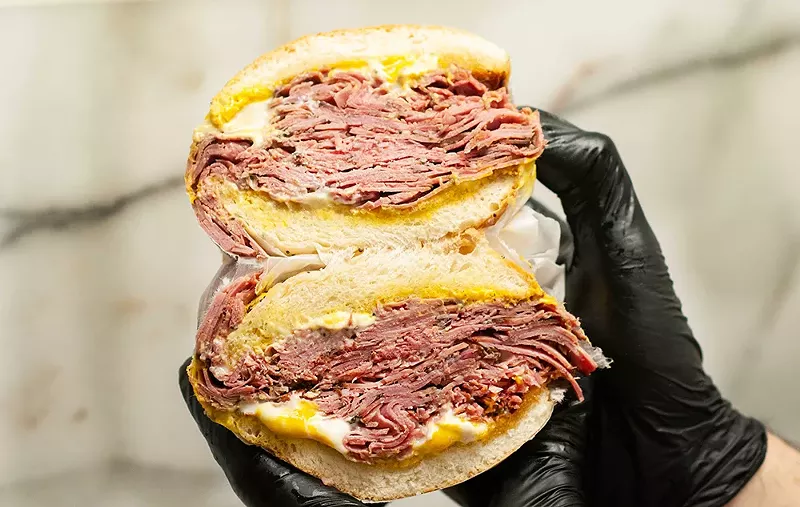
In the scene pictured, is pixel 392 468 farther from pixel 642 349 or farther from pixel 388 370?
pixel 642 349

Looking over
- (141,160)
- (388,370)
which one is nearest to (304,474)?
(388,370)

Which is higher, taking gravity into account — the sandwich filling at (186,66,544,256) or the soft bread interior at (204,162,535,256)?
the sandwich filling at (186,66,544,256)

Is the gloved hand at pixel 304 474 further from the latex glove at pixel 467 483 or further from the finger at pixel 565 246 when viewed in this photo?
the finger at pixel 565 246

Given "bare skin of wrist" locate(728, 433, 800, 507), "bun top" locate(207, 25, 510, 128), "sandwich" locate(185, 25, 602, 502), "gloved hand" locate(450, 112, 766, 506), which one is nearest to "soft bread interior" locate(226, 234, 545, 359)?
"sandwich" locate(185, 25, 602, 502)

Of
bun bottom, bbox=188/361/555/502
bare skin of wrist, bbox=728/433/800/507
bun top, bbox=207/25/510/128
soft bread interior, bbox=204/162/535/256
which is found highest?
bun top, bbox=207/25/510/128

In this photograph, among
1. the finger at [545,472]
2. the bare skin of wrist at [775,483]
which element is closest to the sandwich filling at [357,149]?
the finger at [545,472]

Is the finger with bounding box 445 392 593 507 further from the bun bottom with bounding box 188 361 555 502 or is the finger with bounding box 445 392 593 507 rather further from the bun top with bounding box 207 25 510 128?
the bun top with bounding box 207 25 510 128
